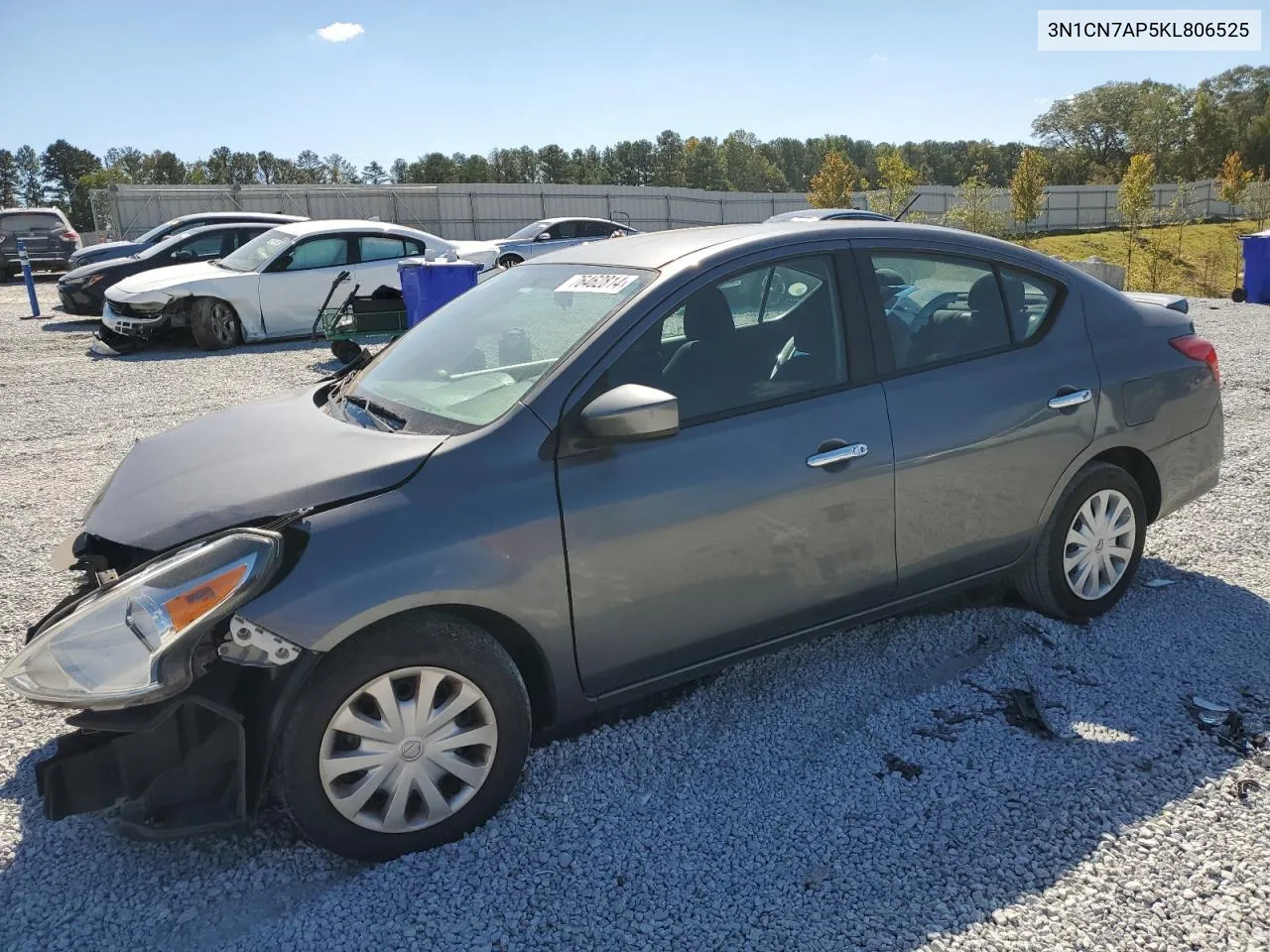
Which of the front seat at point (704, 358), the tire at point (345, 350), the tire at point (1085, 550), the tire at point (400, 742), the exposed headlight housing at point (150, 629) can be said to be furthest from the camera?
the tire at point (345, 350)

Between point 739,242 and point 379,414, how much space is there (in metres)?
1.39

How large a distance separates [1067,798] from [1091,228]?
69502 mm

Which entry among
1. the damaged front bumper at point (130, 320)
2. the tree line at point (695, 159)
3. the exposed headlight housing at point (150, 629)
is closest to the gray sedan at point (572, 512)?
the exposed headlight housing at point (150, 629)

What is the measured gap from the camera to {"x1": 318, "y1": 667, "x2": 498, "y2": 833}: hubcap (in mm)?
2576

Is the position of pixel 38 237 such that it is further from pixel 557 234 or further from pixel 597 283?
pixel 597 283

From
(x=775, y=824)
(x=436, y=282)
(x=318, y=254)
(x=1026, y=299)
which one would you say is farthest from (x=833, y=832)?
(x=318, y=254)

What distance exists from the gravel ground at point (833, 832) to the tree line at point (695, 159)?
2983 inches

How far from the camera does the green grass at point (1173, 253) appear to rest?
2550 cm

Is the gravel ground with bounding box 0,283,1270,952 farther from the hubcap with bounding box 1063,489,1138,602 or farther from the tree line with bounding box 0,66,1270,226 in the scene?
the tree line with bounding box 0,66,1270,226

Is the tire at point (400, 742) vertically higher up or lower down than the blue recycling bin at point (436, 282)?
lower down

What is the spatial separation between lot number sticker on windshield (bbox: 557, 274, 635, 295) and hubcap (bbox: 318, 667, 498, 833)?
1406mm

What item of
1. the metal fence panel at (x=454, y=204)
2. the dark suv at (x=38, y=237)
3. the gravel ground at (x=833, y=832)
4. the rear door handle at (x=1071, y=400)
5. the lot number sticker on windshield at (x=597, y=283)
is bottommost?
the gravel ground at (x=833, y=832)

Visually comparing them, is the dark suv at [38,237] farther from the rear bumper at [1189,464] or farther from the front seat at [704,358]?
the rear bumper at [1189,464]

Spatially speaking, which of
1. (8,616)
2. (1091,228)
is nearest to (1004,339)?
(8,616)
